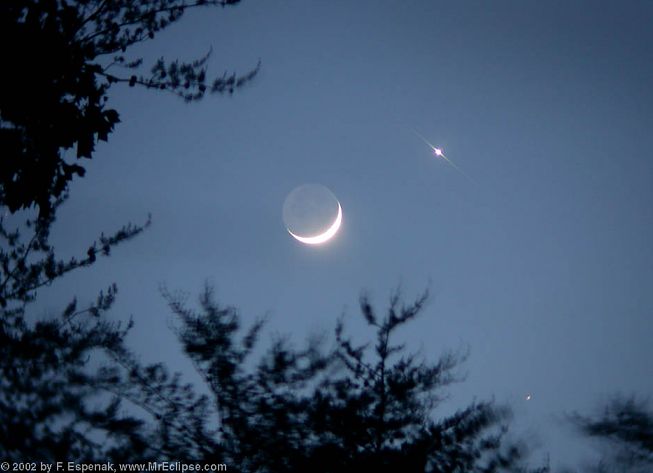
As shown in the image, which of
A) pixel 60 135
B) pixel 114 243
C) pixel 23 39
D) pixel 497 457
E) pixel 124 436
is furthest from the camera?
pixel 114 243

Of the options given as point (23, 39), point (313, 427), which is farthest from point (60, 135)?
point (313, 427)

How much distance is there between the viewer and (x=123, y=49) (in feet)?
28.0

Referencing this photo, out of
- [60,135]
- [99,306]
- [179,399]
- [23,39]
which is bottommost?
[179,399]

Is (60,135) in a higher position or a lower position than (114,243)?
lower

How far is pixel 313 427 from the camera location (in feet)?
33.3

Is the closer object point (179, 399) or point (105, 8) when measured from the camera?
point (105, 8)

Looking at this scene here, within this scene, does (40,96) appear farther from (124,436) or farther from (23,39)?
(124,436)

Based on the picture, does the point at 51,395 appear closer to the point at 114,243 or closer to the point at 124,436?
the point at 124,436

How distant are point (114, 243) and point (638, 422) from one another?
1033cm

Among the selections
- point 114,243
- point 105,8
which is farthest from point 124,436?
point 105,8

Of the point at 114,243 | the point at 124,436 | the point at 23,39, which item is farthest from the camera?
the point at 114,243

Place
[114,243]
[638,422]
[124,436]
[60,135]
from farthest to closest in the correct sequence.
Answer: [114,243]
[124,436]
[638,422]
[60,135]

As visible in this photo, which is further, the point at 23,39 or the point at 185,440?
the point at 185,440

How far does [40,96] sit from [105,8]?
338 cm
